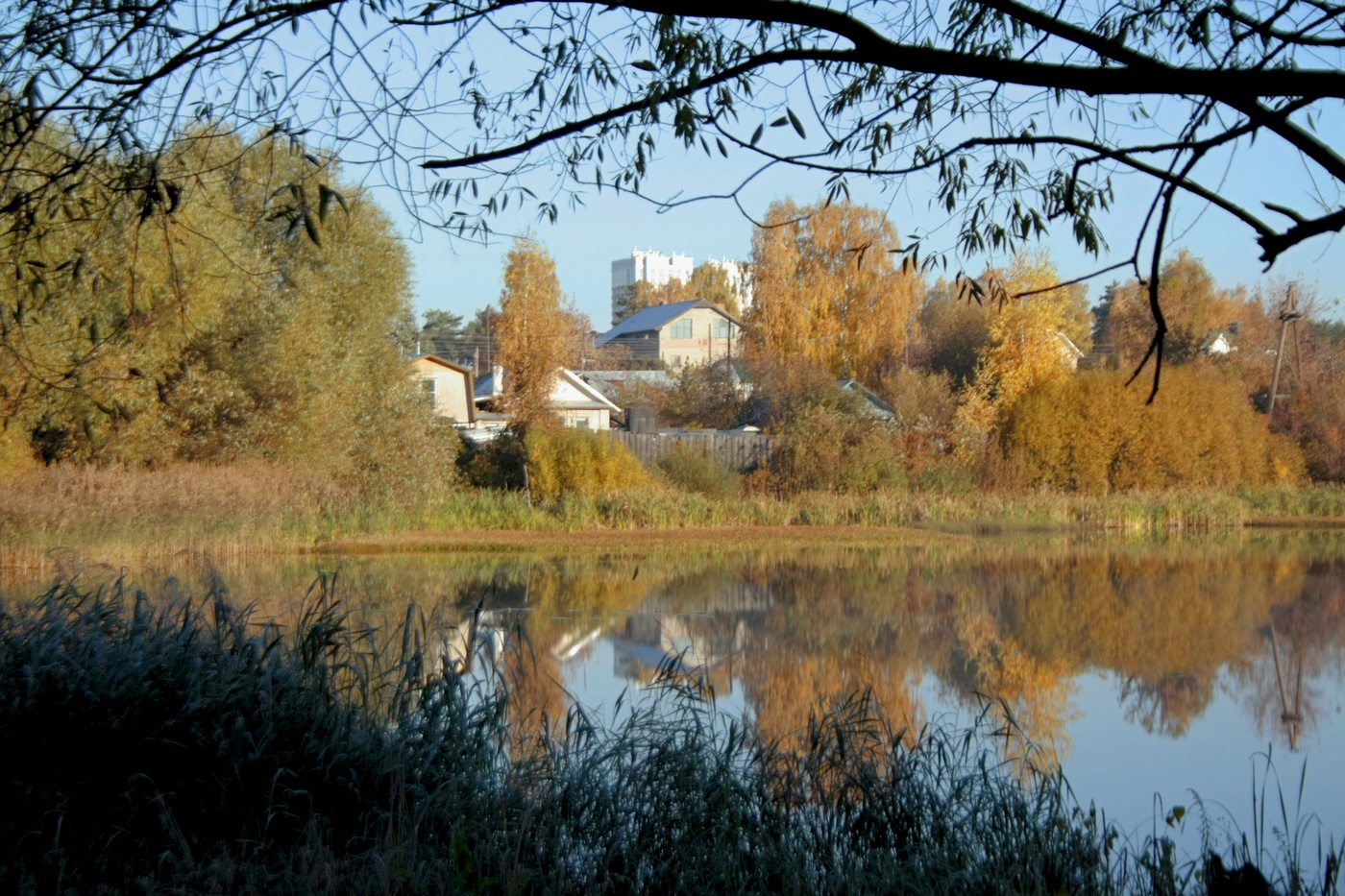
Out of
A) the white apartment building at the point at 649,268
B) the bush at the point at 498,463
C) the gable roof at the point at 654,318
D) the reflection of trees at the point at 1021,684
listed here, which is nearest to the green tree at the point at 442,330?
the gable roof at the point at 654,318

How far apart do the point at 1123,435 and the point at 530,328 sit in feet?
63.1

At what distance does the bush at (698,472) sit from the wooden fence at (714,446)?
90cm

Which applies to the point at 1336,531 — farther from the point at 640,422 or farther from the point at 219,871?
the point at 219,871

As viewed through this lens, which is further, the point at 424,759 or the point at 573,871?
the point at 424,759

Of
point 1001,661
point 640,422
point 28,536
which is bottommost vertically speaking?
point 1001,661

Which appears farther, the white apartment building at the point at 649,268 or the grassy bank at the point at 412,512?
the white apartment building at the point at 649,268

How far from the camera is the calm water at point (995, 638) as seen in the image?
9664mm

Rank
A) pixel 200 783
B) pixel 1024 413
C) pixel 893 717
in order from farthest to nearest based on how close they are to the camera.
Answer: pixel 1024 413, pixel 893 717, pixel 200 783

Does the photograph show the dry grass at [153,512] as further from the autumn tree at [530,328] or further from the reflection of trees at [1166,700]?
the autumn tree at [530,328]

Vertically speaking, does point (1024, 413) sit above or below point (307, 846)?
above

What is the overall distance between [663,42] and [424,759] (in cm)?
365

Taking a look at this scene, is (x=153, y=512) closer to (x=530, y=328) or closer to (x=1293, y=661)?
(x=1293, y=661)

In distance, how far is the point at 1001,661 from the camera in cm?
1370

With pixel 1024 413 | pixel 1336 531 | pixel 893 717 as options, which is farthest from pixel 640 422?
pixel 893 717
